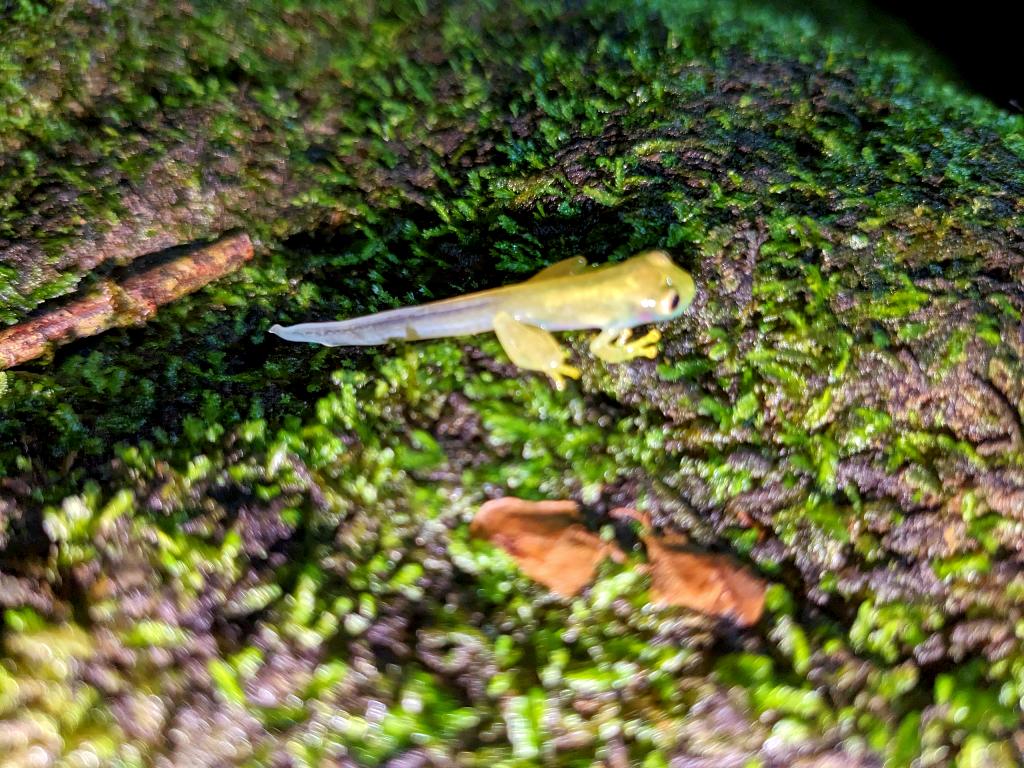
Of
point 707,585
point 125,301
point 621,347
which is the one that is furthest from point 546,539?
point 125,301

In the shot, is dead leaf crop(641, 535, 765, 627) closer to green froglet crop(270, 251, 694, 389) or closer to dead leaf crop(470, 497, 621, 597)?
dead leaf crop(470, 497, 621, 597)

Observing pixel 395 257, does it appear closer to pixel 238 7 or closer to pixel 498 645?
pixel 498 645

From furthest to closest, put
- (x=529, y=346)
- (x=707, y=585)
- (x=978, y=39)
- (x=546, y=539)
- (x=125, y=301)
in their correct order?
(x=978, y=39) → (x=125, y=301) → (x=529, y=346) → (x=546, y=539) → (x=707, y=585)

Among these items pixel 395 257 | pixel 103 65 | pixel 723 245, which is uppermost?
pixel 103 65

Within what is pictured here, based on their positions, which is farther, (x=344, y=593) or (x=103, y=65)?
(x=103, y=65)

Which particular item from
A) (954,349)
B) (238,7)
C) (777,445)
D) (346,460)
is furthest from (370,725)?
(238,7)

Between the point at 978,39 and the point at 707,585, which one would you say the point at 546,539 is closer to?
the point at 707,585
